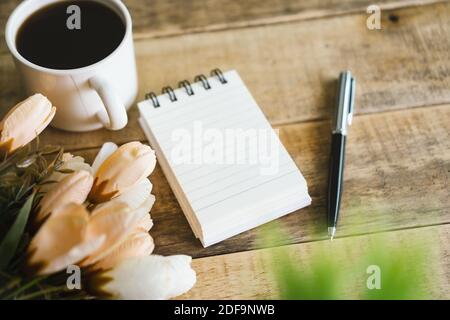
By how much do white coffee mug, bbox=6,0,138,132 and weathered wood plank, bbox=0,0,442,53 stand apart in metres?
0.15

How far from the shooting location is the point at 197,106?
2.62ft

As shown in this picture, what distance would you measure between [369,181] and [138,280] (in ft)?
1.10

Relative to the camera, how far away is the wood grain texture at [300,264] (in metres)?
0.69

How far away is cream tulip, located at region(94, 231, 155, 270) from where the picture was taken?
552 mm

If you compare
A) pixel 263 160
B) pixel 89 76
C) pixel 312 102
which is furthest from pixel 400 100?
pixel 89 76

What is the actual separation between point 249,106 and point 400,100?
199mm

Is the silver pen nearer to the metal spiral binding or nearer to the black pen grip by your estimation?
the black pen grip

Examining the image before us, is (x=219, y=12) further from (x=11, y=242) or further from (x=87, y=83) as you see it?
(x=11, y=242)

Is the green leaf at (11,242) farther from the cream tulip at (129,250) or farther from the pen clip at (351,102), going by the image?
the pen clip at (351,102)

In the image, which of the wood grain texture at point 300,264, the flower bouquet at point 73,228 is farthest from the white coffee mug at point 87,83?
the wood grain texture at point 300,264

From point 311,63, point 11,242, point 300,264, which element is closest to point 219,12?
point 311,63

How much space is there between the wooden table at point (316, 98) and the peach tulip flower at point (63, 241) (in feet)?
0.71

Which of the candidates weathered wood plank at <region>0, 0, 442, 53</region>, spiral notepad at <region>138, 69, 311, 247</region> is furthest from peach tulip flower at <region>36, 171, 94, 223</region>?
weathered wood plank at <region>0, 0, 442, 53</region>
